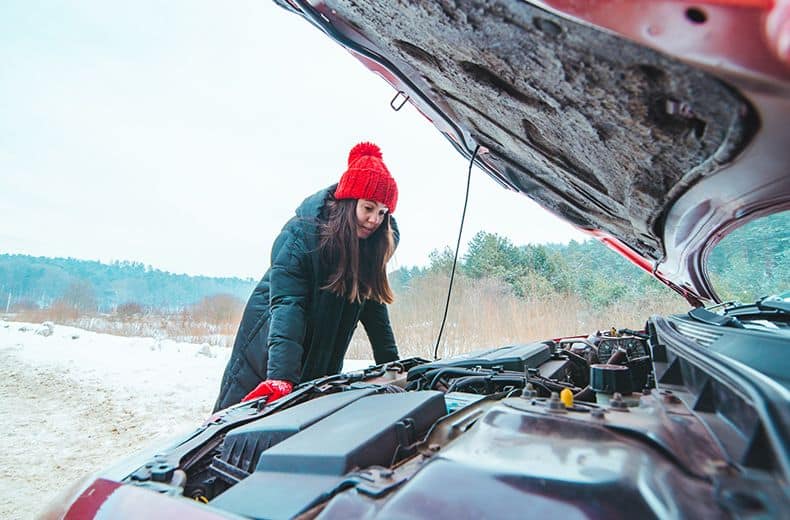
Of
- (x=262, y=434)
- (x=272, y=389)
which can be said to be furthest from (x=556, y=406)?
(x=272, y=389)

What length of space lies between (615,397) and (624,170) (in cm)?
60

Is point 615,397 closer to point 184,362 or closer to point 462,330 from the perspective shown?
point 462,330

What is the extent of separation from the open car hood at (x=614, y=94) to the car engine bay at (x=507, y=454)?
386mm

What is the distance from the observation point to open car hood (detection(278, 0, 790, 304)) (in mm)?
583

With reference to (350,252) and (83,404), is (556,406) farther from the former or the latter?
(83,404)

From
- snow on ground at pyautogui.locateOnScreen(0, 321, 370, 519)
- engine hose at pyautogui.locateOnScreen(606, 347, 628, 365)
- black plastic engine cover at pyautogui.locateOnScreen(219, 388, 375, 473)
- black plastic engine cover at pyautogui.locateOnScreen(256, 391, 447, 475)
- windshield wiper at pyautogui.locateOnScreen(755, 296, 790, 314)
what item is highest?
windshield wiper at pyautogui.locateOnScreen(755, 296, 790, 314)

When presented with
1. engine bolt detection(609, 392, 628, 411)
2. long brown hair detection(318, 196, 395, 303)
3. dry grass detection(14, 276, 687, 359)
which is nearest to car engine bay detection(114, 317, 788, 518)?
engine bolt detection(609, 392, 628, 411)

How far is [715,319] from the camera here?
1229 millimetres

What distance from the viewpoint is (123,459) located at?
992 mm

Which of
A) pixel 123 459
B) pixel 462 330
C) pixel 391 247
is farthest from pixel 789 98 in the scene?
pixel 462 330

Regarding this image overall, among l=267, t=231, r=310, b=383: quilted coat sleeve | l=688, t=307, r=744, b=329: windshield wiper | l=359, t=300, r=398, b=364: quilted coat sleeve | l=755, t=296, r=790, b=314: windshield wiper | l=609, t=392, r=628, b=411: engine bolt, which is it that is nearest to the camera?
l=609, t=392, r=628, b=411: engine bolt

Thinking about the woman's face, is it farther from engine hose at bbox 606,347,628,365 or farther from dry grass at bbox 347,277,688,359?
dry grass at bbox 347,277,688,359

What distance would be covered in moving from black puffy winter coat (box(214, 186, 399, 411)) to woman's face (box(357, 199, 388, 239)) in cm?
22

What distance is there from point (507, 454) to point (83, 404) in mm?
6337
